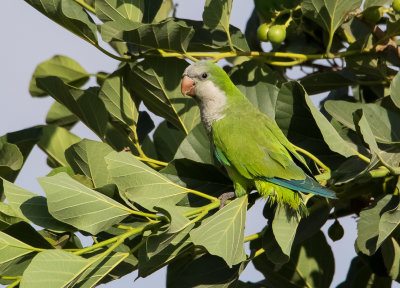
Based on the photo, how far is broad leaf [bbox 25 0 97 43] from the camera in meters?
2.27

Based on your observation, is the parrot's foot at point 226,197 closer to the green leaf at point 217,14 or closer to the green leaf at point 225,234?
the green leaf at point 225,234

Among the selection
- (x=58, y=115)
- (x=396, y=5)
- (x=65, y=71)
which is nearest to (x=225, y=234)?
(x=396, y=5)

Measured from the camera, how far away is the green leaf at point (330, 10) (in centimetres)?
235

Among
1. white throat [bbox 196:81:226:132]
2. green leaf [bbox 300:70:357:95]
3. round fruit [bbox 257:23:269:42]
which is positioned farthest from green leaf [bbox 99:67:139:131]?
green leaf [bbox 300:70:357:95]

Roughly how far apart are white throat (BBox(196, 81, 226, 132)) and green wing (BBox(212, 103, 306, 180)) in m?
0.10

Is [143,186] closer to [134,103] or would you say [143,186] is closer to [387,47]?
[134,103]

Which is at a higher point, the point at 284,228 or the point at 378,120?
the point at 378,120

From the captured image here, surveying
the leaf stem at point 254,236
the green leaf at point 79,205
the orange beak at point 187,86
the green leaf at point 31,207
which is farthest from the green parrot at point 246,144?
the green leaf at point 31,207

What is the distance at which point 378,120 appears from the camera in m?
2.21

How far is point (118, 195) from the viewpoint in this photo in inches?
77.6

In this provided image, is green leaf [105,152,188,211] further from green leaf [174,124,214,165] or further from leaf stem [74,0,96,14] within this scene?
leaf stem [74,0,96,14]

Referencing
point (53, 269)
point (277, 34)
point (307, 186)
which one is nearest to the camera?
point (53, 269)

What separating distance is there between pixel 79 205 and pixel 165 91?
2.53 ft

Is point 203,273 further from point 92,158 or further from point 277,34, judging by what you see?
point 277,34
